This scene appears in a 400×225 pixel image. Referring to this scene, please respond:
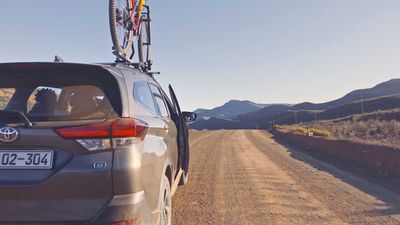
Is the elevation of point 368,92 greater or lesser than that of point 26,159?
greater

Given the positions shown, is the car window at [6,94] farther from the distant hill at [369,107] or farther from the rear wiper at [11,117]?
the distant hill at [369,107]

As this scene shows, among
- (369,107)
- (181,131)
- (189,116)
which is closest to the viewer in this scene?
(181,131)

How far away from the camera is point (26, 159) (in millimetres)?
3129

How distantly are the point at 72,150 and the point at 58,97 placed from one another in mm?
752

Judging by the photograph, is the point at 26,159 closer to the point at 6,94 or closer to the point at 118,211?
the point at 118,211

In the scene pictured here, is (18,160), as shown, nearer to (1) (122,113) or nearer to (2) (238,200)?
(1) (122,113)

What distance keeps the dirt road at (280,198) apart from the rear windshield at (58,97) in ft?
10.1

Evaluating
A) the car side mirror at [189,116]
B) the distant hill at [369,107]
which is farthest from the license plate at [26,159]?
the distant hill at [369,107]

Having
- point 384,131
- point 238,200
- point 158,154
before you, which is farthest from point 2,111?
point 384,131

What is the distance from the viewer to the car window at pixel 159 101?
17.4ft

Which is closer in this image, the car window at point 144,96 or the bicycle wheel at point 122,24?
the car window at point 144,96

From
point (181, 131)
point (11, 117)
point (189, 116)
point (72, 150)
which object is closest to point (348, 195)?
point (189, 116)

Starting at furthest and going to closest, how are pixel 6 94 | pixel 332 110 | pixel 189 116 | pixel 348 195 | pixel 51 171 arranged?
pixel 332 110
pixel 348 195
pixel 189 116
pixel 6 94
pixel 51 171

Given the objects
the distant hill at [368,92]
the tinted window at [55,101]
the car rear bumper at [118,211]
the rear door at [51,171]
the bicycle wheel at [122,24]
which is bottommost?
the car rear bumper at [118,211]
